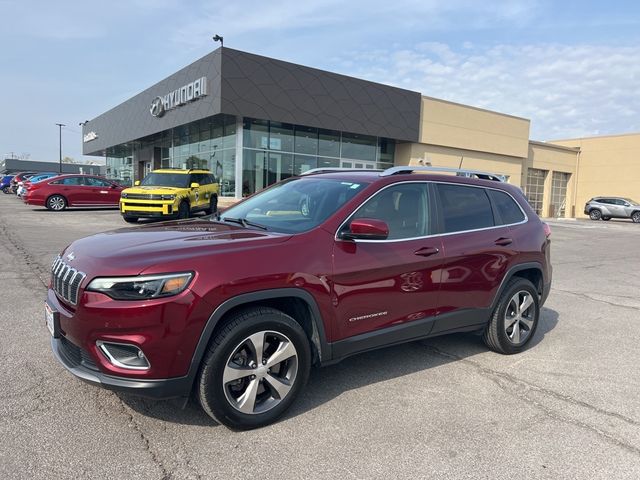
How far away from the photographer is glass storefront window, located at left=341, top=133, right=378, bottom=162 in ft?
85.0

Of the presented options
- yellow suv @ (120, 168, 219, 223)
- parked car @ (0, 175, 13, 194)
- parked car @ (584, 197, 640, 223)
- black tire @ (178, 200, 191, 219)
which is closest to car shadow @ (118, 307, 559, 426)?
yellow suv @ (120, 168, 219, 223)

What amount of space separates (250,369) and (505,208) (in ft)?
10.6

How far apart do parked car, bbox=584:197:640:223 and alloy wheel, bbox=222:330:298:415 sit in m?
39.4

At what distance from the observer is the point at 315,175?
456 centimetres

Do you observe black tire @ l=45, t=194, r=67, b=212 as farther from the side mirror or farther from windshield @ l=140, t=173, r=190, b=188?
the side mirror

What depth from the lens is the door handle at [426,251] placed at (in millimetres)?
3897

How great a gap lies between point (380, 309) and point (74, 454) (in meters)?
2.21

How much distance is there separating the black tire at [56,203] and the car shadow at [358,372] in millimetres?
20312

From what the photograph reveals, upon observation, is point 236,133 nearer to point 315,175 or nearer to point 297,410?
point 315,175

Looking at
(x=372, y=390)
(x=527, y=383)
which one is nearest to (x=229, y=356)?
(x=372, y=390)

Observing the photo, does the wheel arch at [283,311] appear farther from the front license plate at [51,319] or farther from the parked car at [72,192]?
the parked car at [72,192]

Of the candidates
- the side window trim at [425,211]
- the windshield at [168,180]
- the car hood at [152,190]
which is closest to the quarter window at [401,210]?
the side window trim at [425,211]

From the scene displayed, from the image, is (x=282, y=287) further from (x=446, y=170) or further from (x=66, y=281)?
(x=446, y=170)

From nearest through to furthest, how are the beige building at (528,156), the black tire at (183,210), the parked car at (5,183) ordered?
the black tire at (183,210) < the beige building at (528,156) < the parked car at (5,183)
